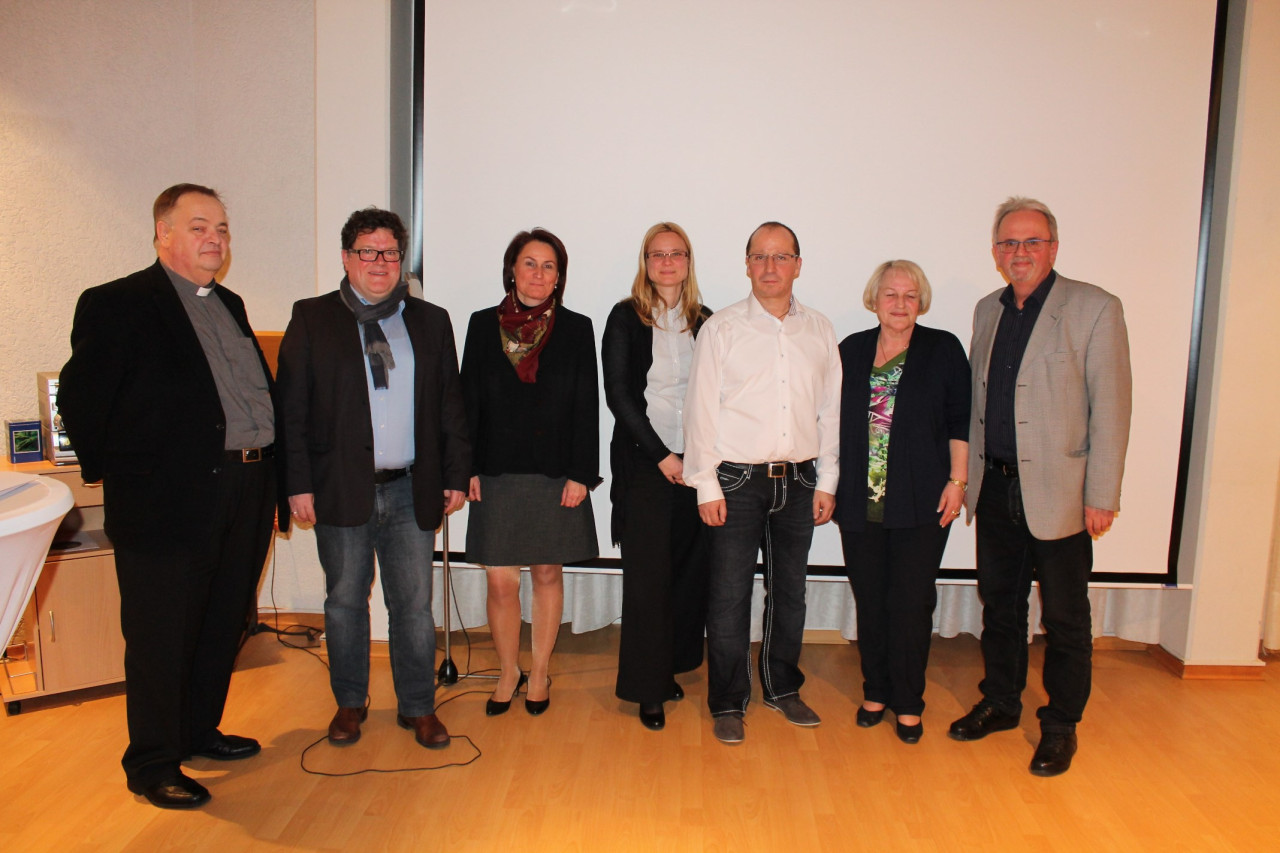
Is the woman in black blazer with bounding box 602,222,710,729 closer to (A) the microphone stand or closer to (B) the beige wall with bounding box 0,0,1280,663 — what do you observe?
(A) the microphone stand

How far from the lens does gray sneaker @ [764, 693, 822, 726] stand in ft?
9.33

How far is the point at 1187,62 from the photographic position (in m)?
3.10

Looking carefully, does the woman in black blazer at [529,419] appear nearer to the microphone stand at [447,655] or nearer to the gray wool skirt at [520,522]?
the gray wool skirt at [520,522]

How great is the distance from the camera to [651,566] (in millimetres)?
2773

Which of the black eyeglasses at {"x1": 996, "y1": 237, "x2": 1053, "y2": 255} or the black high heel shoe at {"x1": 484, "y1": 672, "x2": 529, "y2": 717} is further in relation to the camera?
the black high heel shoe at {"x1": 484, "y1": 672, "x2": 529, "y2": 717}

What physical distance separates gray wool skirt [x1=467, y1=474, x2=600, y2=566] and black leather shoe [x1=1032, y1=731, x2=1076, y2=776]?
64.7 inches

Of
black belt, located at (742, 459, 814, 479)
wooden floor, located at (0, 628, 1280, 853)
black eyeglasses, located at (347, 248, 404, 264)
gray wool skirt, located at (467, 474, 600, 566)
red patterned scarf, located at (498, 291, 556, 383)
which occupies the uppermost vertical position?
black eyeglasses, located at (347, 248, 404, 264)

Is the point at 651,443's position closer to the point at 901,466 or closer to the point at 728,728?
the point at 901,466

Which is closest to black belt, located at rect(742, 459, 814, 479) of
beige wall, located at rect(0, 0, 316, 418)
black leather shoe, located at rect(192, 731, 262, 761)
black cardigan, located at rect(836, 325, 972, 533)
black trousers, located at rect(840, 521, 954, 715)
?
black cardigan, located at rect(836, 325, 972, 533)

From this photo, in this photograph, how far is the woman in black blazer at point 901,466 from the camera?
2617mm

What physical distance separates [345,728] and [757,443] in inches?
65.4

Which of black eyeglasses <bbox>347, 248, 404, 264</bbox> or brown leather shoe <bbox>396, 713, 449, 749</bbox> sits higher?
black eyeglasses <bbox>347, 248, 404, 264</bbox>

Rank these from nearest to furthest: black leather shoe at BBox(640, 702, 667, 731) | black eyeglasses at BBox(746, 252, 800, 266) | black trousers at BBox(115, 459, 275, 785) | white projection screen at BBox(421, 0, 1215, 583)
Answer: black trousers at BBox(115, 459, 275, 785), black eyeglasses at BBox(746, 252, 800, 266), black leather shoe at BBox(640, 702, 667, 731), white projection screen at BBox(421, 0, 1215, 583)

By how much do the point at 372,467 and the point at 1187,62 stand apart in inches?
132
